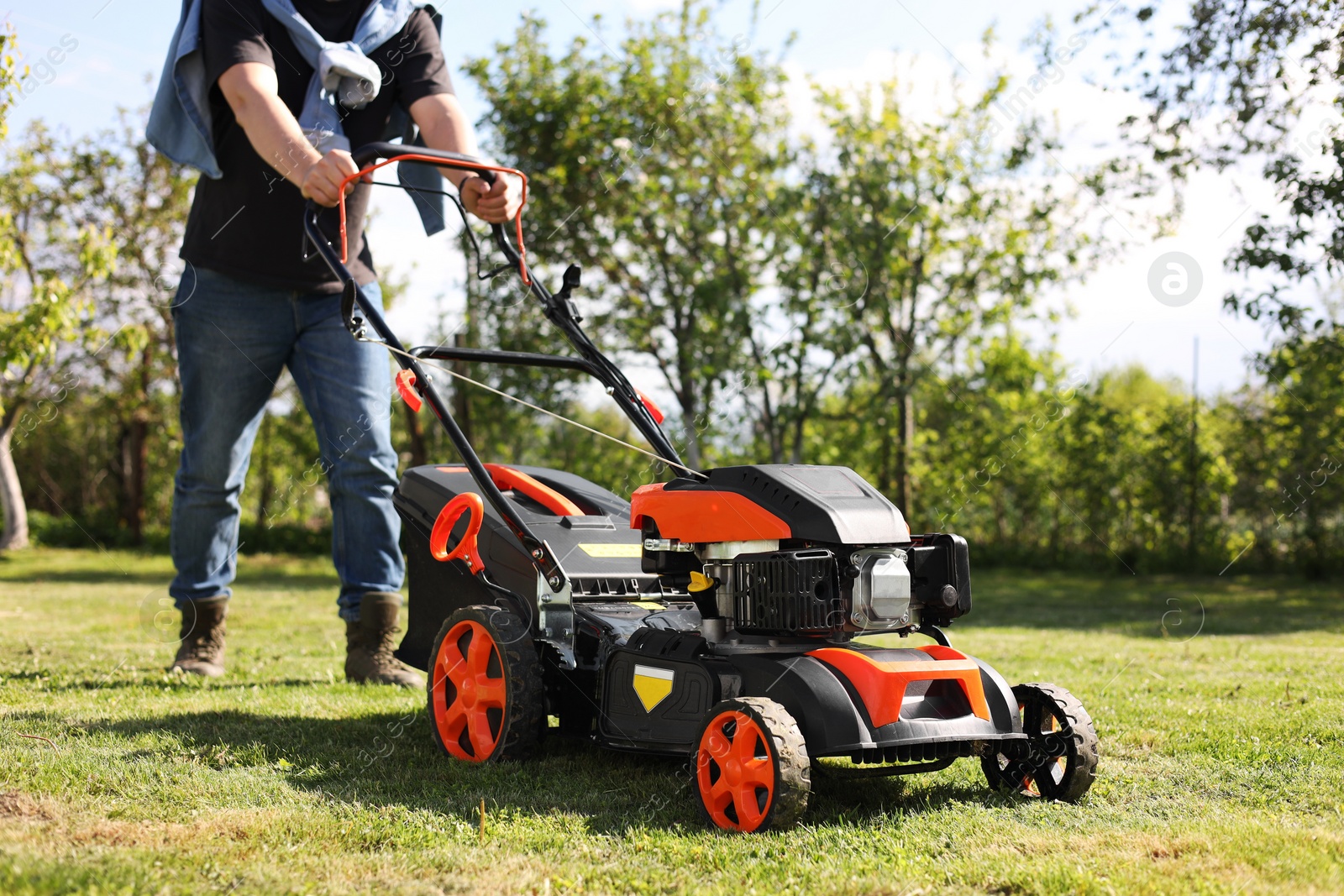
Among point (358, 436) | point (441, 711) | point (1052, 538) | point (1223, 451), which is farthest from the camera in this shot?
point (1052, 538)

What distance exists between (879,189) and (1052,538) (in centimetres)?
517

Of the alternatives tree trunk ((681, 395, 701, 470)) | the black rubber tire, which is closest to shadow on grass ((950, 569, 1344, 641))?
tree trunk ((681, 395, 701, 470))

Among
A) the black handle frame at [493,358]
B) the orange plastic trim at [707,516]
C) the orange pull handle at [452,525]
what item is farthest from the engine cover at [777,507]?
the orange pull handle at [452,525]

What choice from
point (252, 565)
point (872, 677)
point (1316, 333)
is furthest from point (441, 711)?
point (252, 565)

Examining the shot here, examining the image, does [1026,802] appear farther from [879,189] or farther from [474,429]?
[474,429]

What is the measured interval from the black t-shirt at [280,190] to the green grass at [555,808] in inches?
56.9

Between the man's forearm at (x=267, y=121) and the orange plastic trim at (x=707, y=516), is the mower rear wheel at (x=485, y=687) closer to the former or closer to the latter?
the orange plastic trim at (x=707, y=516)

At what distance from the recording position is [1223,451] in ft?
42.5

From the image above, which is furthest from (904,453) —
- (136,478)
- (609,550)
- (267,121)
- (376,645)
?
→ (136,478)

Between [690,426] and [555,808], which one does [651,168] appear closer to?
[690,426]

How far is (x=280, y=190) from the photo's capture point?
157 inches

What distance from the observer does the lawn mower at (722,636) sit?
7.93ft

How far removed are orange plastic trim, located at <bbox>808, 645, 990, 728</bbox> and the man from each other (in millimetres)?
2055

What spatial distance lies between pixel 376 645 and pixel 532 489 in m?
0.96
